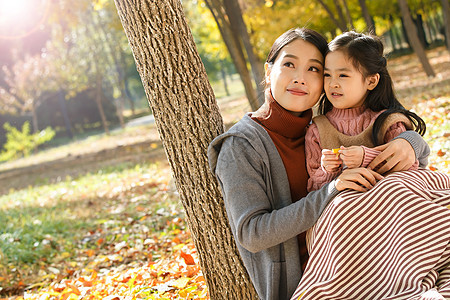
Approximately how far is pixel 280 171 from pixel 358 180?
47 cm

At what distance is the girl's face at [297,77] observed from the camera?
91.5 inches

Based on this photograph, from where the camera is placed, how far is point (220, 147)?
93.7 inches

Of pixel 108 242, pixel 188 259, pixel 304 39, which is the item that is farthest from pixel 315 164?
pixel 108 242

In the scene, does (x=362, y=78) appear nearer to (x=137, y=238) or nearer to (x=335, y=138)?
(x=335, y=138)

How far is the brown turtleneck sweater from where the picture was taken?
2311mm

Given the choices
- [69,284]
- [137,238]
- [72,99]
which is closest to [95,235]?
[137,238]

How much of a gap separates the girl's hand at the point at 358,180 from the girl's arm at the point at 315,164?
0.19 metres

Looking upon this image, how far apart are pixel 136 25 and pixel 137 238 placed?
3302 mm

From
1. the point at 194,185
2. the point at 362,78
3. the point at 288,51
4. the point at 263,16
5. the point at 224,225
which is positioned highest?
the point at 263,16

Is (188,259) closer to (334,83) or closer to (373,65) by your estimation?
(334,83)

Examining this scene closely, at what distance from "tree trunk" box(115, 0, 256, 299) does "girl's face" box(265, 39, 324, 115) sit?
0.48 meters

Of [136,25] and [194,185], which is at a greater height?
[136,25]

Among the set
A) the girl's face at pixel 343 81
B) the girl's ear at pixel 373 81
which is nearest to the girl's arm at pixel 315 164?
the girl's face at pixel 343 81

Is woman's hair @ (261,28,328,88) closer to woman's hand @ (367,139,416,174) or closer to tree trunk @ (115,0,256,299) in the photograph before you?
tree trunk @ (115,0,256,299)
